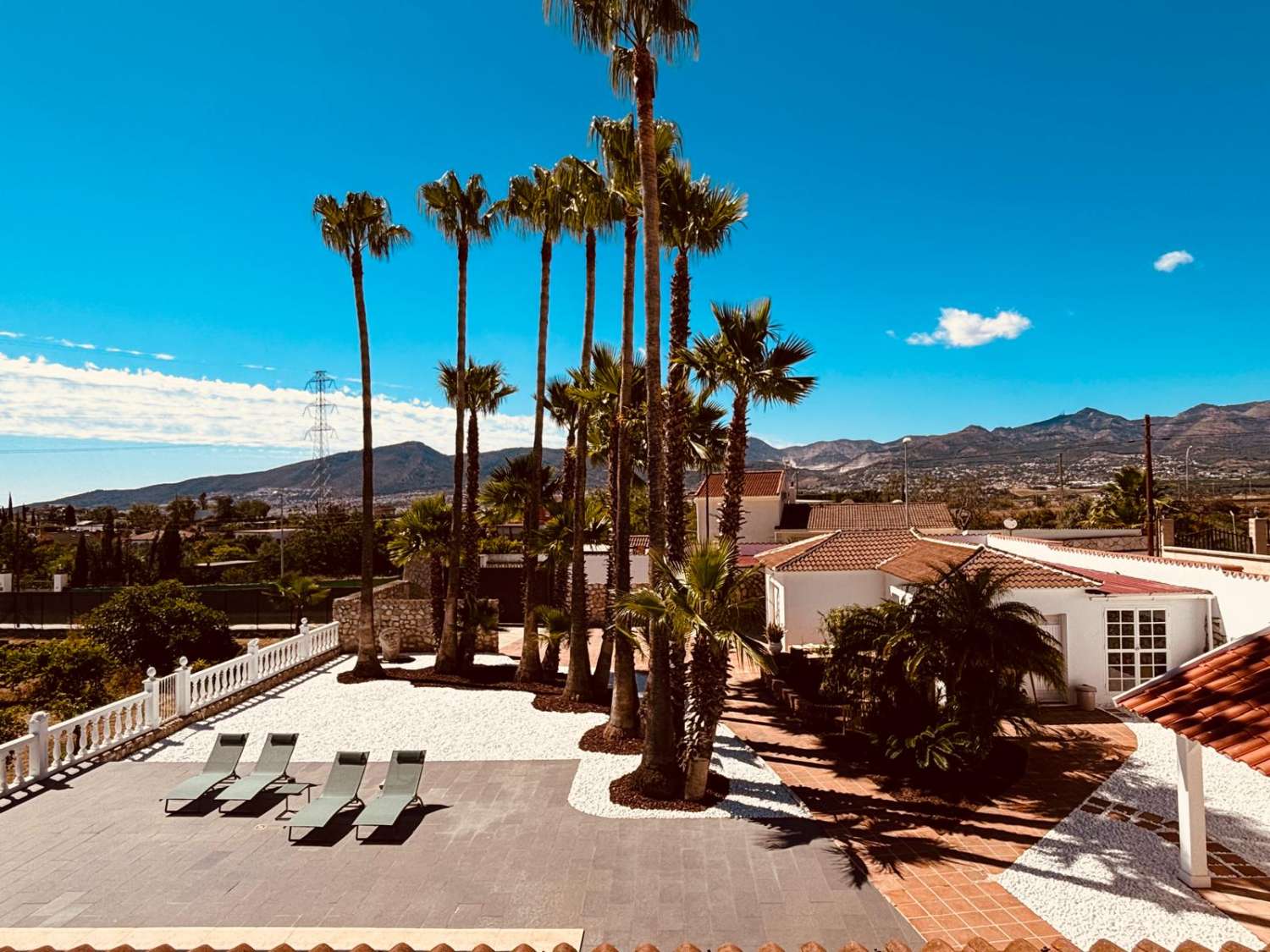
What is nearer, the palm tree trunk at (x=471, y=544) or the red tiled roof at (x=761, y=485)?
the palm tree trunk at (x=471, y=544)

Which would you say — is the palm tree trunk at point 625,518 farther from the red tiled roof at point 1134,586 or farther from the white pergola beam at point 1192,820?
the red tiled roof at point 1134,586

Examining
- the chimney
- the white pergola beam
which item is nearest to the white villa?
the white pergola beam

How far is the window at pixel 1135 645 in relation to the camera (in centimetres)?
1642

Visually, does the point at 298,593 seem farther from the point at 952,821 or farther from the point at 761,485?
the point at 761,485

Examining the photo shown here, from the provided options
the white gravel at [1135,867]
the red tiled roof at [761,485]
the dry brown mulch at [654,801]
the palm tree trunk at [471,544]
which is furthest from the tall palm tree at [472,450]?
the red tiled roof at [761,485]

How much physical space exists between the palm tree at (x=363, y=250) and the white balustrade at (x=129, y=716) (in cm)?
227

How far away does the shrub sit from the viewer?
20.0 meters

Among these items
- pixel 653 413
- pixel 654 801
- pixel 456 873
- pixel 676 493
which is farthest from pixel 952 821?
pixel 653 413

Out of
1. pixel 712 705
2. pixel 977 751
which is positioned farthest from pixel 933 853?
pixel 712 705

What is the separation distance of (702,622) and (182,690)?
11.7 meters

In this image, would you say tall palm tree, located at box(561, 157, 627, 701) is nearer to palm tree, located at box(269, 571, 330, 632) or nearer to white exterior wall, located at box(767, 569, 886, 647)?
white exterior wall, located at box(767, 569, 886, 647)

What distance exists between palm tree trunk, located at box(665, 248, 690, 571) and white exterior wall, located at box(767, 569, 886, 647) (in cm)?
1165

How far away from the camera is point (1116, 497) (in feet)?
151


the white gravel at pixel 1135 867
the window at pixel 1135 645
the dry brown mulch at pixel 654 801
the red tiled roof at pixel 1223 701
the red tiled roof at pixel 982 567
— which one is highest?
the red tiled roof at pixel 982 567
